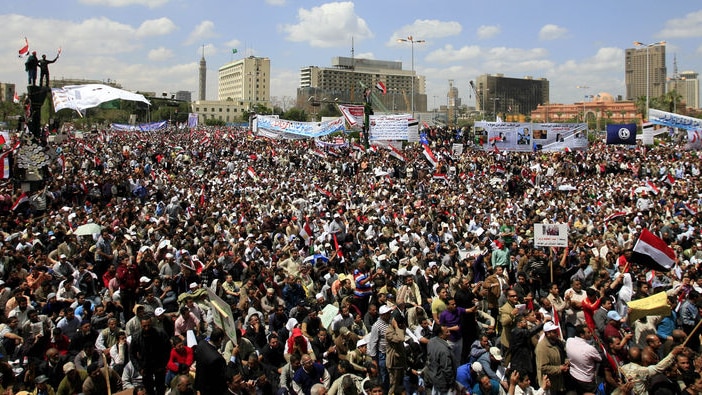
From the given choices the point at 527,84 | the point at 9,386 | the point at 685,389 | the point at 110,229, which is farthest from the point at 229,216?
the point at 527,84

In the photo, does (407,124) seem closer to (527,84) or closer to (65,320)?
(65,320)

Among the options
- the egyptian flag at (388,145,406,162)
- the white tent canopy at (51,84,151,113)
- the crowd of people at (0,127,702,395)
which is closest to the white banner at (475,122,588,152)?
the egyptian flag at (388,145,406,162)

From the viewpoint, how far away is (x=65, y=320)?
7.56 m

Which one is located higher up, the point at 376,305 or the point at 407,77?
the point at 407,77

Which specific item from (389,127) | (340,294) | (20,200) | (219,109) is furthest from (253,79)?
(340,294)

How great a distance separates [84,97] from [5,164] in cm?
433

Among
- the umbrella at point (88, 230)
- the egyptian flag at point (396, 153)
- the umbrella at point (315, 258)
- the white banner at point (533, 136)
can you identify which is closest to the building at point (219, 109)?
the white banner at point (533, 136)

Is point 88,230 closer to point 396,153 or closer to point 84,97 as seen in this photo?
point 84,97

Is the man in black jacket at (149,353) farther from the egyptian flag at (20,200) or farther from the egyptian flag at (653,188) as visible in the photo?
the egyptian flag at (653,188)

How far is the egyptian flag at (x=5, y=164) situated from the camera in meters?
16.7

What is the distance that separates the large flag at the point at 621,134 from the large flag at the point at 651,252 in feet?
62.0

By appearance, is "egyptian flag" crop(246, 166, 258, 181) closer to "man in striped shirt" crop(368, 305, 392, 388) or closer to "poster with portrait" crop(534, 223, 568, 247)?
"poster with portrait" crop(534, 223, 568, 247)

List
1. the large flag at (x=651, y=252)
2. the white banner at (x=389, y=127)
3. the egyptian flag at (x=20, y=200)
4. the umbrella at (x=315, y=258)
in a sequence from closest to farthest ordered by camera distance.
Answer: the large flag at (x=651, y=252)
the umbrella at (x=315, y=258)
the egyptian flag at (x=20, y=200)
the white banner at (x=389, y=127)

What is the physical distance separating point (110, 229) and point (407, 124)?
16.8 metres
